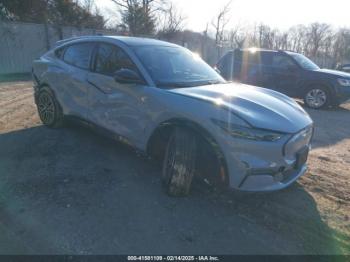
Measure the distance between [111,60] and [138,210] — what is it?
2224 millimetres

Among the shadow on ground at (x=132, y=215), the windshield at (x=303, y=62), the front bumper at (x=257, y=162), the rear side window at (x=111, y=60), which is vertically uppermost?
the rear side window at (x=111, y=60)

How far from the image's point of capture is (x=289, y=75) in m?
9.74

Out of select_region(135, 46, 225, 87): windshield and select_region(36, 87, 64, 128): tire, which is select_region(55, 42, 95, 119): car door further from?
select_region(135, 46, 225, 87): windshield

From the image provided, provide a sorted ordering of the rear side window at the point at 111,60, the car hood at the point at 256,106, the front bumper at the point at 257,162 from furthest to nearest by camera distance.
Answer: the rear side window at the point at 111,60 → the car hood at the point at 256,106 → the front bumper at the point at 257,162

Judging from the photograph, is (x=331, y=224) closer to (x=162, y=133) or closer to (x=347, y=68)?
(x=162, y=133)

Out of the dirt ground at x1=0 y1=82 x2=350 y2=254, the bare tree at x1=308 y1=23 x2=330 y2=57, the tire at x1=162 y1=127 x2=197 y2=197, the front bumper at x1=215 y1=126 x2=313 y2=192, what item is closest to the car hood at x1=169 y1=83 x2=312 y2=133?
the front bumper at x1=215 y1=126 x2=313 y2=192

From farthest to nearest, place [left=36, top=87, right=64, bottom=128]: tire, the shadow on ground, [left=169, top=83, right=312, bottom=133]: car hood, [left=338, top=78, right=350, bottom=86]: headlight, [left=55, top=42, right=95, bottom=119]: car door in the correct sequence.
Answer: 1. [left=338, top=78, right=350, bottom=86]: headlight
2. [left=36, top=87, right=64, bottom=128]: tire
3. [left=55, top=42, right=95, bottom=119]: car door
4. [left=169, top=83, right=312, bottom=133]: car hood
5. the shadow on ground

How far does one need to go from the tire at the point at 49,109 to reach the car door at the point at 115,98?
105 cm

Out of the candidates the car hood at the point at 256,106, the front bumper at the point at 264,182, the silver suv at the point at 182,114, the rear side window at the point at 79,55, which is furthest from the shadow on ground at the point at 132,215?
the rear side window at the point at 79,55

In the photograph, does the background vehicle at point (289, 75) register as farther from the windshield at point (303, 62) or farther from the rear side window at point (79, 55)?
the rear side window at point (79, 55)

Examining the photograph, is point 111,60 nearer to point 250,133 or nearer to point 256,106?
point 256,106

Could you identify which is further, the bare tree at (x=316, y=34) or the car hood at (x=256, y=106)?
the bare tree at (x=316, y=34)

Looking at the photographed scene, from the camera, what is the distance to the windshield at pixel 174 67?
377 centimetres

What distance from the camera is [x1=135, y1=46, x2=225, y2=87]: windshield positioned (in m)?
3.77
